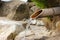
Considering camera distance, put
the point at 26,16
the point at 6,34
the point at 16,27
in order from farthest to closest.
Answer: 1. the point at 26,16
2. the point at 16,27
3. the point at 6,34

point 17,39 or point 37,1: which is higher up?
point 37,1

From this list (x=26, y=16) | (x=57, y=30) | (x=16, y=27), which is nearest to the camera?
(x=57, y=30)

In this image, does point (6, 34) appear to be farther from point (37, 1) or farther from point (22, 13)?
point (22, 13)

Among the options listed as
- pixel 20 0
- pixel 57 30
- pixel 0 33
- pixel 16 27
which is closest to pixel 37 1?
pixel 57 30

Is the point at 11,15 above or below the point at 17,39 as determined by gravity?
above

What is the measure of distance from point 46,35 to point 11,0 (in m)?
1.75

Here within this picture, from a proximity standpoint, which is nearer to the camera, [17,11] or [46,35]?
[46,35]

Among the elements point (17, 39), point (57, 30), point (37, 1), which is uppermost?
point (37, 1)

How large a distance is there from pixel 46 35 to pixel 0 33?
68 cm

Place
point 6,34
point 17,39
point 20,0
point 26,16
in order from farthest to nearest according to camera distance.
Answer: point 20,0
point 26,16
point 6,34
point 17,39

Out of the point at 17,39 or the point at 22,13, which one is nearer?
the point at 17,39

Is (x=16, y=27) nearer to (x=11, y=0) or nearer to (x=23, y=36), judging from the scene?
(x=23, y=36)

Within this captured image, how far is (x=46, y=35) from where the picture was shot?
1612 mm

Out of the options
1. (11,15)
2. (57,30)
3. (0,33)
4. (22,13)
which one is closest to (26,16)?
(22,13)
